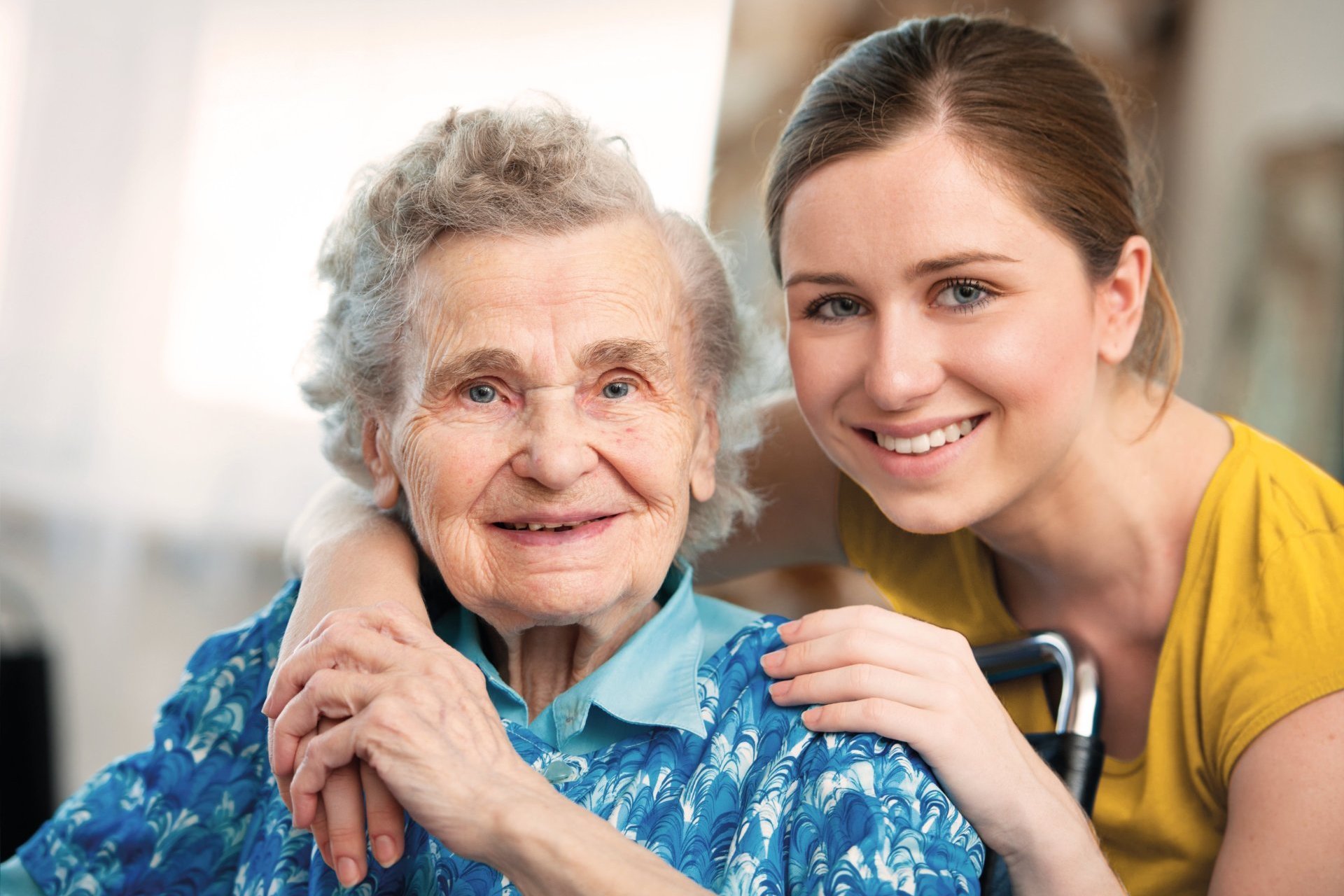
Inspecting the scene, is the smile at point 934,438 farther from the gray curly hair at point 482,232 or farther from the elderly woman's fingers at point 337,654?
the elderly woman's fingers at point 337,654

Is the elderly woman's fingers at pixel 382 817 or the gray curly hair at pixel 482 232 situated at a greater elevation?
the gray curly hair at pixel 482 232

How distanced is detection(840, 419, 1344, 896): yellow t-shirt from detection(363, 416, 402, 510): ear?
841mm

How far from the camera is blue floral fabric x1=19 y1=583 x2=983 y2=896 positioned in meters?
1.14

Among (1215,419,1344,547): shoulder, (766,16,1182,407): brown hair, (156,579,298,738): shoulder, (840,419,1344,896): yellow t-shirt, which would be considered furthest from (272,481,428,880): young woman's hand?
(1215,419,1344,547): shoulder

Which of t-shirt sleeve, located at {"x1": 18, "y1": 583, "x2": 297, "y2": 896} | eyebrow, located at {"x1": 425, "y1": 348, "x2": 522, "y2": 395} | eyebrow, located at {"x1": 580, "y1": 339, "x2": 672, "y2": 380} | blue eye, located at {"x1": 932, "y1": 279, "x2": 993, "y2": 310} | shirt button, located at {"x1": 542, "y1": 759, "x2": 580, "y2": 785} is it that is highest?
blue eye, located at {"x1": 932, "y1": 279, "x2": 993, "y2": 310}

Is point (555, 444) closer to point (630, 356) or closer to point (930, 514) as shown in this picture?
point (630, 356)

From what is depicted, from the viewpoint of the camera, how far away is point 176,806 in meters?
1.52

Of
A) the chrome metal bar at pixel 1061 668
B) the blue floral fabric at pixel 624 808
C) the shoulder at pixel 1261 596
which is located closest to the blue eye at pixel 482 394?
the blue floral fabric at pixel 624 808

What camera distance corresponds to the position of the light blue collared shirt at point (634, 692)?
1327 mm

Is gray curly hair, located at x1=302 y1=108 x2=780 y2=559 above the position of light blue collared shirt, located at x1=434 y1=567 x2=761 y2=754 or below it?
above

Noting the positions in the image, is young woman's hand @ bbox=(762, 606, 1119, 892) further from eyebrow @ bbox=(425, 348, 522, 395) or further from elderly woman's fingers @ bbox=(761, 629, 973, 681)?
eyebrow @ bbox=(425, 348, 522, 395)

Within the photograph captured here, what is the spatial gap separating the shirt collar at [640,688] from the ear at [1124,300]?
26.1 inches

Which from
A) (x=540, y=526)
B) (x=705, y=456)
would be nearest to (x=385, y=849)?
(x=540, y=526)

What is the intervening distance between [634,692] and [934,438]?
51 centimetres
